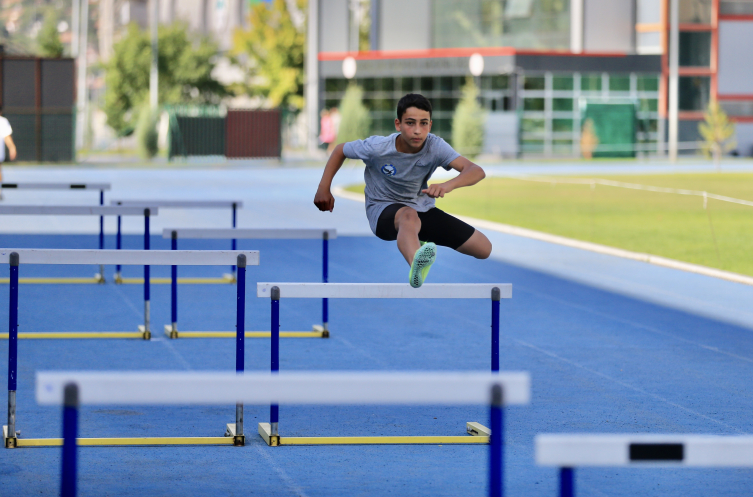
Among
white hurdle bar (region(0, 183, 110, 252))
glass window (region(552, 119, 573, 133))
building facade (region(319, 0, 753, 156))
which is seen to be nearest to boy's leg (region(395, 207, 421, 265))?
white hurdle bar (region(0, 183, 110, 252))

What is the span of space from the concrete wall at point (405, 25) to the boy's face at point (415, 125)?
54216 millimetres

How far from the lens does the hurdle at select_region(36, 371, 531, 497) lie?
332 cm

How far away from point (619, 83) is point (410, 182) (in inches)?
2052

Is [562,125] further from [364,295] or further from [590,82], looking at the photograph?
[364,295]

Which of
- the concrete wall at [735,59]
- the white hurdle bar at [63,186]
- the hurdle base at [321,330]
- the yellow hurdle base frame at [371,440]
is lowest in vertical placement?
the yellow hurdle base frame at [371,440]

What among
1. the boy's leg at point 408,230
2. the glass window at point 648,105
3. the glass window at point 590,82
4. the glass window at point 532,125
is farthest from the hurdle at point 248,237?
the glass window at point 648,105

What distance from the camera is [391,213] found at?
25.6ft

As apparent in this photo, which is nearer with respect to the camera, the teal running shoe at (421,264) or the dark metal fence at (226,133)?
the teal running shoe at (421,264)

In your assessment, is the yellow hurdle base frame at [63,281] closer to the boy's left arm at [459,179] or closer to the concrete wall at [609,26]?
the boy's left arm at [459,179]

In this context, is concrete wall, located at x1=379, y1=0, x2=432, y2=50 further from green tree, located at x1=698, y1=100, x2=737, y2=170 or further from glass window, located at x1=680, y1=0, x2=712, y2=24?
green tree, located at x1=698, y1=100, x2=737, y2=170

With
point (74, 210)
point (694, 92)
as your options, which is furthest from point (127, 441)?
point (694, 92)

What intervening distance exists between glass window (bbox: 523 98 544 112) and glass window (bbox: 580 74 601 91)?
248 cm

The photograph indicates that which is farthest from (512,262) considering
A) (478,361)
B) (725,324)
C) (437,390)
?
(437,390)

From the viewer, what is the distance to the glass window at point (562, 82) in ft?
186
